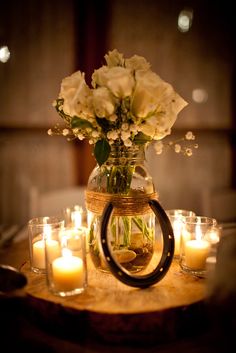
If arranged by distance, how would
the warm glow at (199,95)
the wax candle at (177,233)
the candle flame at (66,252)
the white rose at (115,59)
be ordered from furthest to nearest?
the warm glow at (199,95) < the wax candle at (177,233) < the white rose at (115,59) < the candle flame at (66,252)

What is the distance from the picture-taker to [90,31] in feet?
10.5

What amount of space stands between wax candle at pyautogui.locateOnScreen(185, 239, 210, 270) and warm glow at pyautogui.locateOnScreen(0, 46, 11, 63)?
2.56m

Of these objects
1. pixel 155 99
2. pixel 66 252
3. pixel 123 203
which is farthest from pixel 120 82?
pixel 66 252

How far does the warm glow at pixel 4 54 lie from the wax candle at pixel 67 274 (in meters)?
2.52

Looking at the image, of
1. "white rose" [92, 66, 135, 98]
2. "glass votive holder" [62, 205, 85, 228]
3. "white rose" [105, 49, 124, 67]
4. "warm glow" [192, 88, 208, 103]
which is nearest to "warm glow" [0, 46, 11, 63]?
"warm glow" [192, 88, 208, 103]

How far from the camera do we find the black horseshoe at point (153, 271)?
0.99 meters

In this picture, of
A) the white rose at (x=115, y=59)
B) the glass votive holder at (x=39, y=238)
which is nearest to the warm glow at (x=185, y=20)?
the white rose at (x=115, y=59)

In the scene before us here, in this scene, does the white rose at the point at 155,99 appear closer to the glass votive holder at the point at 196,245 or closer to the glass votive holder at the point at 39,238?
the glass votive holder at the point at 196,245

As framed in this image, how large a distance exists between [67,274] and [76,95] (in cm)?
51

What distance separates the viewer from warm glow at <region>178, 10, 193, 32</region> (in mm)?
3334

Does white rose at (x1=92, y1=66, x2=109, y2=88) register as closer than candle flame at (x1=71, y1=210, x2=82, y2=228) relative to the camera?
Yes

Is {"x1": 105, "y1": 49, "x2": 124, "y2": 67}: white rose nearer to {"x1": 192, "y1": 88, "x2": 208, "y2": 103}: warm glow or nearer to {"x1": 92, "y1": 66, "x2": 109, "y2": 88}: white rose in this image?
{"x1": 92, "y1": 66, "x2": 109, "y2": 88}: white rose

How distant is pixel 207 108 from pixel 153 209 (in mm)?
2655

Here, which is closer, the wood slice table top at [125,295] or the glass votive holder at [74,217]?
the wood slice table top at [125,295]
